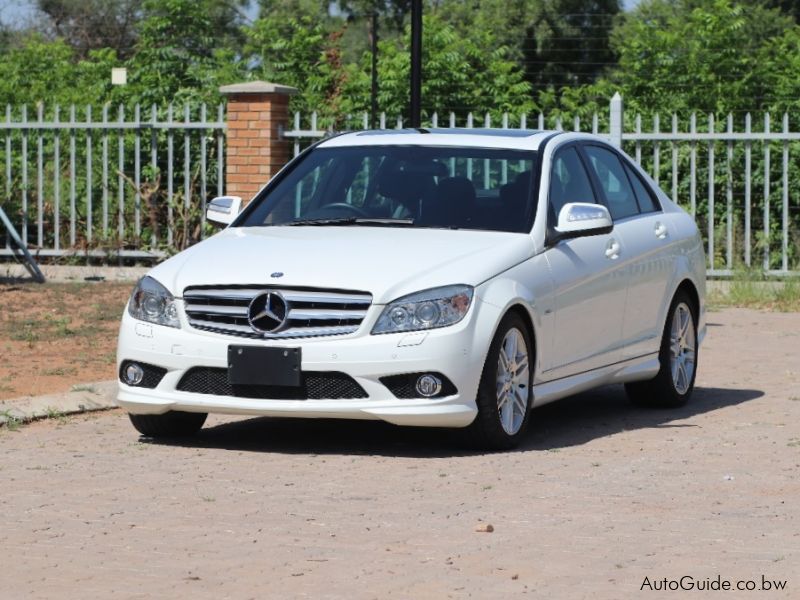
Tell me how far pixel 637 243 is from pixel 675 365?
898 mm

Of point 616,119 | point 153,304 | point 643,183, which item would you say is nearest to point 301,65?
point 616,119

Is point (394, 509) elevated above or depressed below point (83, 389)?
below

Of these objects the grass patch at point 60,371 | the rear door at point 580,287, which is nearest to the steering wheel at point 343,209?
the rear door at point 580,287

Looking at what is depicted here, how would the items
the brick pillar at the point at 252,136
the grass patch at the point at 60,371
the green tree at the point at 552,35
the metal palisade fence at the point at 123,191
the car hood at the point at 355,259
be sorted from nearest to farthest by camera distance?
1. the car hood at the point at 355,259
2. the grass patch at the point at 60,371
3. the brick pillar at the point at 252,136
4. the metal palisade fence at the point at 123,191
5. the green tree at the point at 552,35

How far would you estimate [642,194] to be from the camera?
34.8ft

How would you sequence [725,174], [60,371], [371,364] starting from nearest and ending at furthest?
[371,364] < [60,371] < [725,174]

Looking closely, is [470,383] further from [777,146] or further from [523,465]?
[777,146]

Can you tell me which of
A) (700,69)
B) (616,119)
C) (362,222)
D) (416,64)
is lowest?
(362,222)

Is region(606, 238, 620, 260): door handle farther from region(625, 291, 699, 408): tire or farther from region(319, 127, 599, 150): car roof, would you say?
region(625, 291, 699, 408): tire

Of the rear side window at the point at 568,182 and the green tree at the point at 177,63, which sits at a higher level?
the green tree at the point at 177,63

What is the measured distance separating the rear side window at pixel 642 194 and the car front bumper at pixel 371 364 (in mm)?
2588

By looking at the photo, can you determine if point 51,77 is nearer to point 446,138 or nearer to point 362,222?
point 446,138

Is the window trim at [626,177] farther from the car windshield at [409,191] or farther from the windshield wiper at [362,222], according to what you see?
the windshield wiper at [362,222]

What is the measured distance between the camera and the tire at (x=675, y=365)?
10.3m
